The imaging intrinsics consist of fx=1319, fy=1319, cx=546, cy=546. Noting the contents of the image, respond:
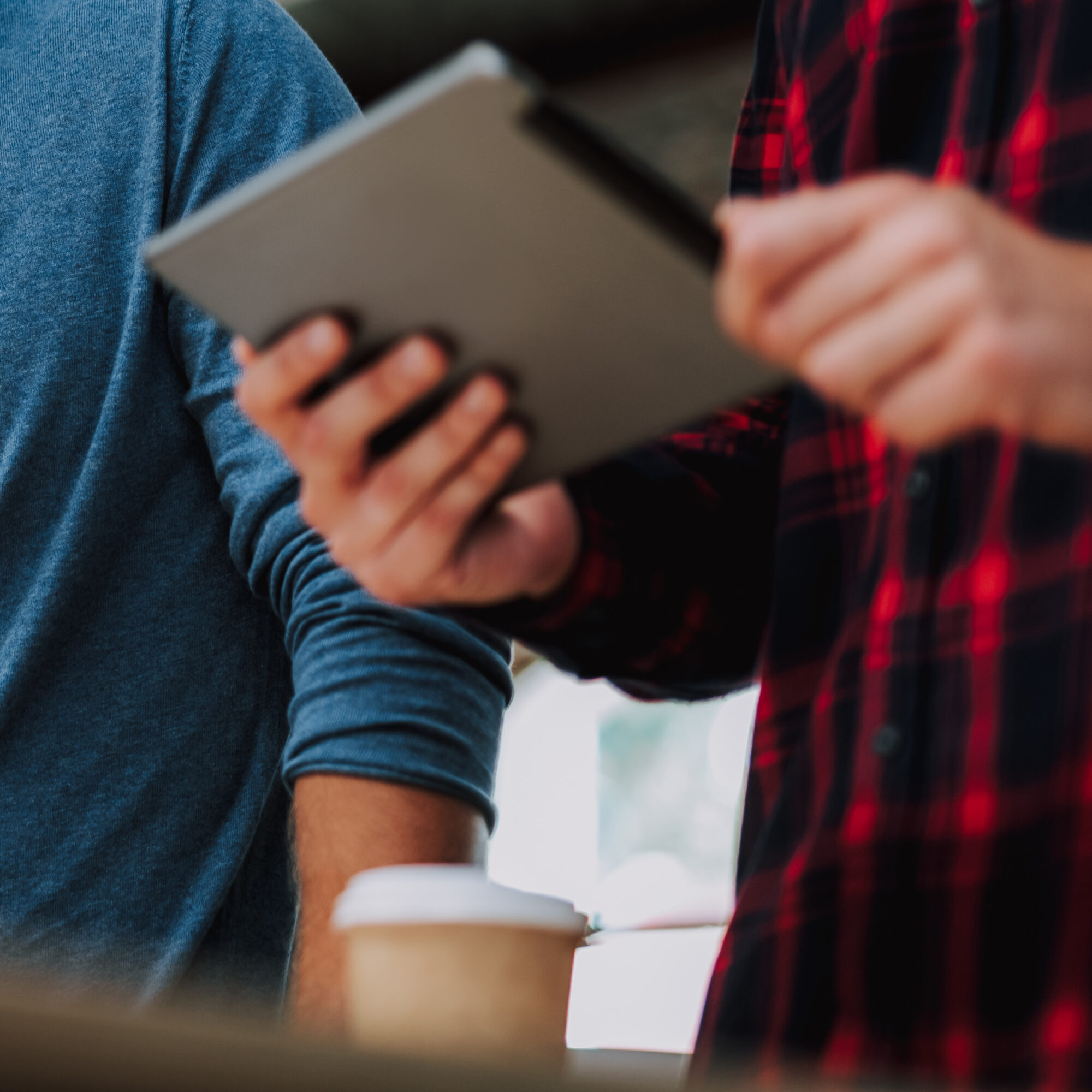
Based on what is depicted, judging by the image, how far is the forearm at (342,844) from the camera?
0.93 m

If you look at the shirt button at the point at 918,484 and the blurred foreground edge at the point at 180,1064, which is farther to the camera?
the shirt button at the point at 918,484

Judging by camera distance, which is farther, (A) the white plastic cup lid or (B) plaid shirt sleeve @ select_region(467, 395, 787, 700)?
(B) plaid shirt sleeve @ select_region(467, 395, 787, 700)

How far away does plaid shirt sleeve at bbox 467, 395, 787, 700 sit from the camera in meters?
0.79

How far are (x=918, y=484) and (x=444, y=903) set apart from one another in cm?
35

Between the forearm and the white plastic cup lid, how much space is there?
0.46m

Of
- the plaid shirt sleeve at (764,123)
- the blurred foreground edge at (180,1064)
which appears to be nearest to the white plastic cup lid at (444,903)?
the blurred foreground edge at (180,1064)

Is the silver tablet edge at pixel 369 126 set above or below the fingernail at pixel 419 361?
above

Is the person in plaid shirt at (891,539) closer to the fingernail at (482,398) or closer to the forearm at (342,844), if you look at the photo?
the fingernail at (482,398)

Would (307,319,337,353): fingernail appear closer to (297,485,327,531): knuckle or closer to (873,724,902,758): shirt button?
(297,485,327,531): knuckle

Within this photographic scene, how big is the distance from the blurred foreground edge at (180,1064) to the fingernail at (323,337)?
1.23ft

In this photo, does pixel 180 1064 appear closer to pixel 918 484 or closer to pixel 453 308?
pixel 453 308

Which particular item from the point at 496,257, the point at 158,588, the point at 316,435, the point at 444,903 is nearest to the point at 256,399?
the point at 316,435

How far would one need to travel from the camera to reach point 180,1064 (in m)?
0.26

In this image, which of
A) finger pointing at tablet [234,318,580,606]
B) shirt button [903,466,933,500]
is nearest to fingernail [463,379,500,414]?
finger pointing at tablet [234,318,580,606]
